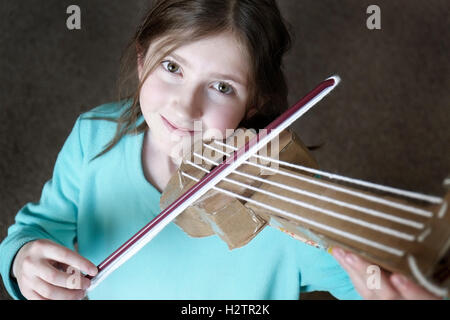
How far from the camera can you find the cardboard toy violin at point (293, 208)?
264 millimetres

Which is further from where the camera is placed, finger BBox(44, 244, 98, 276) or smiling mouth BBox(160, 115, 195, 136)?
smiling mouth BBox(160, 115, 195, 136)

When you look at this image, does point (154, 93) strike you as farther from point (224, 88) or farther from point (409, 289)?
point (409, 289)

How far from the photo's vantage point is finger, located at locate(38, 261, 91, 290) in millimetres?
469

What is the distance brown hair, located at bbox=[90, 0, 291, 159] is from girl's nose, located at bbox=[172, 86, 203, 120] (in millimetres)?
63

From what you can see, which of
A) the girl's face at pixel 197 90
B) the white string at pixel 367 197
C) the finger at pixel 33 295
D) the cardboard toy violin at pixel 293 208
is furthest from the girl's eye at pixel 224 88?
the finger at pixel 33 295

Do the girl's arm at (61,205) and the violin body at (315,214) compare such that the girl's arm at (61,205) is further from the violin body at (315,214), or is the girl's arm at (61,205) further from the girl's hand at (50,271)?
the violin body at (315,214)

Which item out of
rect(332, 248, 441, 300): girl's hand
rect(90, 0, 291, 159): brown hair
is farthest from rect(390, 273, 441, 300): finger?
rect(90, 0, 291, 159): brown hair

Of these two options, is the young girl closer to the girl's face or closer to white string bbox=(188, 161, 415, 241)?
the girl's face

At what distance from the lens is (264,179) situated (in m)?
0.39

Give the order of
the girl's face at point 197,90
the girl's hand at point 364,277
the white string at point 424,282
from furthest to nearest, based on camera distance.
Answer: the girl's face at point 197,90 < the girl's hand at point 364,277 < the white string at point 424,282

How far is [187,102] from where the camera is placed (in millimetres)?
609

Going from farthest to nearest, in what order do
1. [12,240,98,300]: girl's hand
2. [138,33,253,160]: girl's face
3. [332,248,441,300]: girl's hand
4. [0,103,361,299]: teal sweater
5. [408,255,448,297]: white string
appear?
1. [0,103,361,299]: teal sweater
2. [138,33,253,160]: girl's face
3. [12,240,98,300]: girl's hand
4. [332,248,441,300]: girl's hand
5. [408,255,448,297]: white string

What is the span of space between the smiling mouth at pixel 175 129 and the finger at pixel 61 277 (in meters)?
0.24
